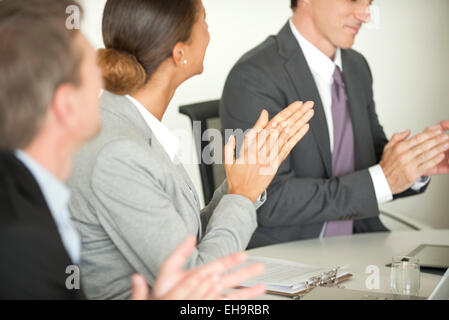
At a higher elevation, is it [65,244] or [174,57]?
[174,57]

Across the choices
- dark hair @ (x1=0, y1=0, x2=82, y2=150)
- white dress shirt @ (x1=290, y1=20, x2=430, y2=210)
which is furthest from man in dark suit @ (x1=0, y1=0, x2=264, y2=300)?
white dress shirt @ (x1=290, y1=20, x2=430, y2=210)

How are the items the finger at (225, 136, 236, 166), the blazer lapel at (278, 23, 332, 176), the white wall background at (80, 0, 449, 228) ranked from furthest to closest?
the white wall background at (80, 0, 449, 228) → the blazer lapel at (278, 23, 332, 176) → the finger at (225, 136, 236, 166)

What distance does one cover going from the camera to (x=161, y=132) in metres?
1.26

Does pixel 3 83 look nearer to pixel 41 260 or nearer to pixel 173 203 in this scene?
pixel 41 260

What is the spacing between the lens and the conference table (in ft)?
4.30

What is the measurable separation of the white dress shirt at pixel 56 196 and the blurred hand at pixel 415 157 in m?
1.30

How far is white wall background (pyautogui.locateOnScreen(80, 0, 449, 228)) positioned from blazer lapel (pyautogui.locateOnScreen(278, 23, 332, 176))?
1.19 m

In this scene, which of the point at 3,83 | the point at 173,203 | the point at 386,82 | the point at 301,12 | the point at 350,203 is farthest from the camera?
the point at 386,82

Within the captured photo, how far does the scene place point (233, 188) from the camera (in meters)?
1.22

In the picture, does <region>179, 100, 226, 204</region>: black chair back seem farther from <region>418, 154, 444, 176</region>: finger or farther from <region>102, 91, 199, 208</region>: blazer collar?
<region>102, 91, 199, 208</region>: blazer collar

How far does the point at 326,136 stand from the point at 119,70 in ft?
3.16

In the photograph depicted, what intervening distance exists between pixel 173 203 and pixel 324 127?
91 cm

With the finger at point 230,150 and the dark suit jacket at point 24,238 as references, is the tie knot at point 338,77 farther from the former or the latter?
the dark suit jacket at point 24,238

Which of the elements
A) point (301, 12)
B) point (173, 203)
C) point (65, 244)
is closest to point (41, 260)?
point (65, 244)
